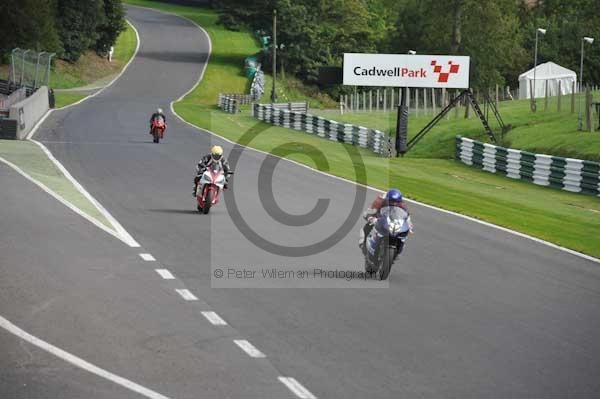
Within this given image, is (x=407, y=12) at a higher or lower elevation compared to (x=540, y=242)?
higher

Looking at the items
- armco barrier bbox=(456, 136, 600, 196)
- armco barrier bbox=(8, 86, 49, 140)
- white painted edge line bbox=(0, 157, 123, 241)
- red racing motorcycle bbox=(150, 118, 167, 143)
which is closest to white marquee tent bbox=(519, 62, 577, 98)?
armco barrier bbox=(8, 86, 49, 140)

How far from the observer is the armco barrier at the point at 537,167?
35.8 metres

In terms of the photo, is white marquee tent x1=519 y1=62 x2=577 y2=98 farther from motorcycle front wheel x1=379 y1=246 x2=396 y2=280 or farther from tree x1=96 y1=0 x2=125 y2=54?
motorcycle front wheel x1=379 y1=246 x2=396 y2=280

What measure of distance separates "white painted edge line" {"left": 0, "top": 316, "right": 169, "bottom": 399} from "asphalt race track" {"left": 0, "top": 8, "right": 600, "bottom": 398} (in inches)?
4.5

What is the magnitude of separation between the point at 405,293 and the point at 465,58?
37.2 m

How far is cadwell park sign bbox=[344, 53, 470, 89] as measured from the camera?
51.2 meters

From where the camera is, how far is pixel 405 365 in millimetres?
11531

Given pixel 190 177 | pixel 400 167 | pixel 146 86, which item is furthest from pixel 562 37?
pixel 190 177

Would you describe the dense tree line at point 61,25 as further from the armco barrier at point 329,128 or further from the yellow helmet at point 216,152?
the yellow helmet at point 216,152

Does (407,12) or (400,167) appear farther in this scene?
(407,12)

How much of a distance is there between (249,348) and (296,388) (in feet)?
5.21

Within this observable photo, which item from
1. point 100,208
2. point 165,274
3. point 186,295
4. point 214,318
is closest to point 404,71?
point 100,208

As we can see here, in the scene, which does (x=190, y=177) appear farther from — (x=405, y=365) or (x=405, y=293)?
(x=405, y=365)

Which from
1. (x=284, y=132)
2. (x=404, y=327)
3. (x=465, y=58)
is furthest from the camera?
(x=284, y=132)
